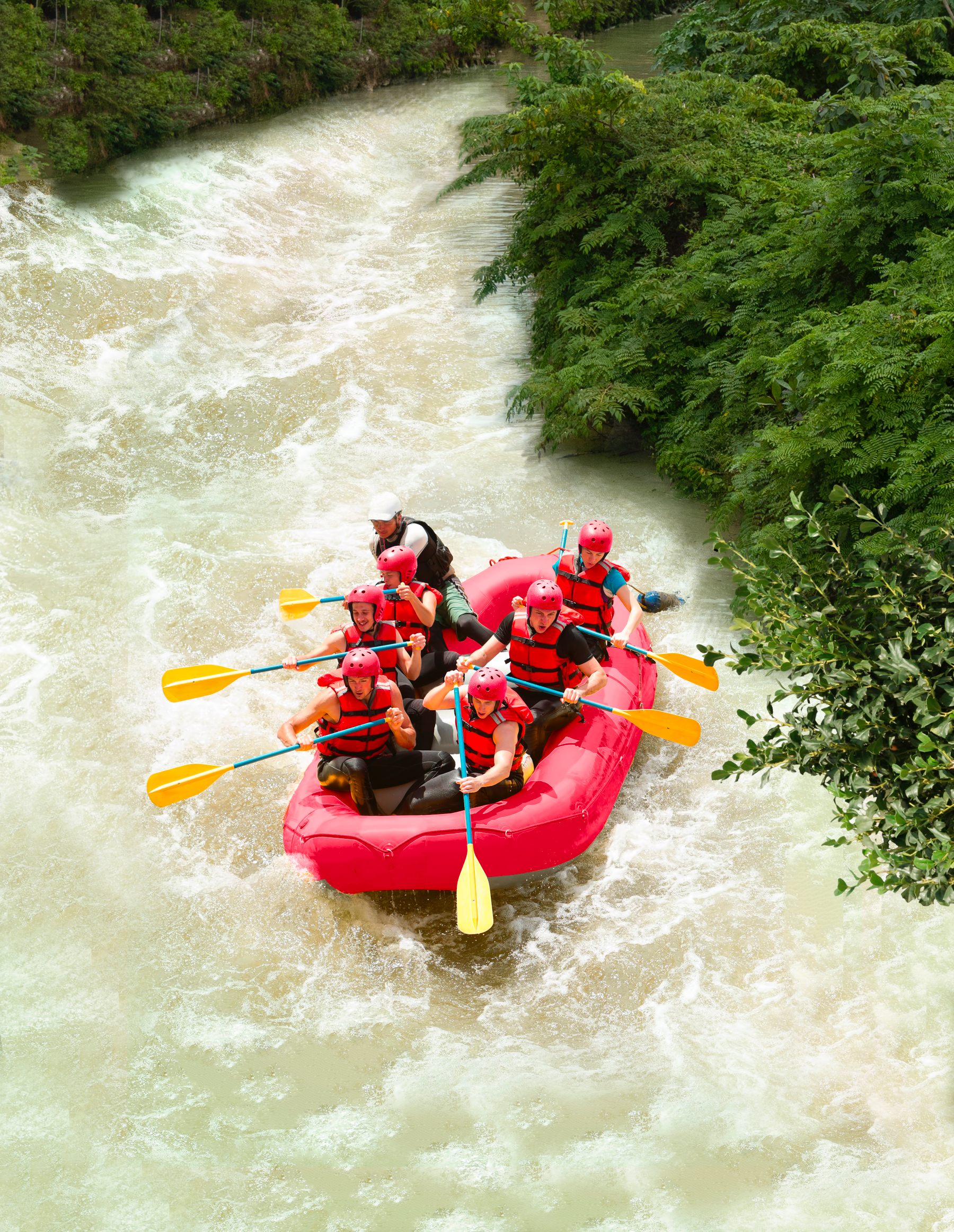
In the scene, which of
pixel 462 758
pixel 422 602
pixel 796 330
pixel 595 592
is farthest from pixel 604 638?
pixel 796 330

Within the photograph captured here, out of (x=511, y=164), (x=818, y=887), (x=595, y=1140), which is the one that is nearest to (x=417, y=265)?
(x=511, y=164)

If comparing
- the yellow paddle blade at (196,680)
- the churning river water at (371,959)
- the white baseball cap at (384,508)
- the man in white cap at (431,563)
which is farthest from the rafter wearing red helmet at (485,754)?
the yellow paddle blade at (196,680)

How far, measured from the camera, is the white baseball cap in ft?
17.3

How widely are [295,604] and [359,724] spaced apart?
1.46 meters

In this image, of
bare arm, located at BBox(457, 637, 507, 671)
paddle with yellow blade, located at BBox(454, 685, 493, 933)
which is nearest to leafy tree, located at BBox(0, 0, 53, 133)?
bare arm, located at BBox(457, 637, 507, 671)

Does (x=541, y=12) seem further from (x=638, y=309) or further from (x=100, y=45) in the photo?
(x=638, y=309)

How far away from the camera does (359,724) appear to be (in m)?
4.55

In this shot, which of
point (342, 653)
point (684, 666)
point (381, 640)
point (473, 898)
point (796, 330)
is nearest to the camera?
point (473, 898)

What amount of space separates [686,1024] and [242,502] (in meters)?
4.96

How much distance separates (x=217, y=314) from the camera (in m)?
10.0

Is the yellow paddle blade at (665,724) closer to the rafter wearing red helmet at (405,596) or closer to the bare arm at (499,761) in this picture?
the bare arm at (499,761)

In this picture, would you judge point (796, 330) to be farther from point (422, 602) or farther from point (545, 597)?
point (422, 602)

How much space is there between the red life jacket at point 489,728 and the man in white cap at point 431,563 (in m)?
0.82

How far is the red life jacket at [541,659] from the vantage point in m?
4.82
